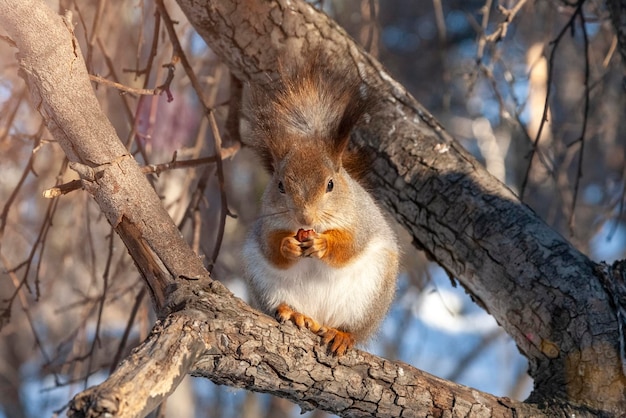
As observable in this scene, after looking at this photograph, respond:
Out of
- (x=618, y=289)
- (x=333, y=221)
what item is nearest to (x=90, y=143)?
(x=333, y=221)

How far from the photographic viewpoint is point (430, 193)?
1.93m

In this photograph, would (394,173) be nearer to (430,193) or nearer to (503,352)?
(430,193)

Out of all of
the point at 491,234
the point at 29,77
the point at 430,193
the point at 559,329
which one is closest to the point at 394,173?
the point at 430,193

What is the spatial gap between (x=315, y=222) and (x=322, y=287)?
16 centimetres

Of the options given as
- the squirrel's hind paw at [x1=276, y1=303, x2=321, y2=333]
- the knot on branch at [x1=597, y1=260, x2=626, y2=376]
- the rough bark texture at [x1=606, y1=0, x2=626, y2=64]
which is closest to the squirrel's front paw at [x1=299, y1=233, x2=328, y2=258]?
the squirrel's hind paw at [x1=276, y1=303, x2=321, y2=333]

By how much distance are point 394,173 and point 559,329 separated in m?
0.57

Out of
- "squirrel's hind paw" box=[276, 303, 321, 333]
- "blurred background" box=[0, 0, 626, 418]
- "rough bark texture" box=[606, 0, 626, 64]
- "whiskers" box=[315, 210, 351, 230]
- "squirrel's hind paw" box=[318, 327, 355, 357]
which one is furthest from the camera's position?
"blurred background" box=[0, 0, 626, 418]

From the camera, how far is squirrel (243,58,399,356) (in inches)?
65.8

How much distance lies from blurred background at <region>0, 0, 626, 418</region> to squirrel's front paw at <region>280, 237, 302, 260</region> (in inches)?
18.4

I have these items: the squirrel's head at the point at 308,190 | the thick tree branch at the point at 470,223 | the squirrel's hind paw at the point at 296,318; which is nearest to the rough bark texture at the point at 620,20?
the thick tree branch at the point at 470,223

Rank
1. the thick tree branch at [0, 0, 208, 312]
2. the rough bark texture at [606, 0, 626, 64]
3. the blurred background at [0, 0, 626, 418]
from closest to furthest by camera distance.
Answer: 1. the thick tree branch at [0, 0, 208, 312]
2. the rough bark texture at [606, 0, 626, 64]
3. the blurred background at [0, 0, 626, 418]

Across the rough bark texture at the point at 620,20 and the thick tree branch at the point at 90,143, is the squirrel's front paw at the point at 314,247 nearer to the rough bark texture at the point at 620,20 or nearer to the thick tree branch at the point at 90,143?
the thick tree branch at the point at 90,143

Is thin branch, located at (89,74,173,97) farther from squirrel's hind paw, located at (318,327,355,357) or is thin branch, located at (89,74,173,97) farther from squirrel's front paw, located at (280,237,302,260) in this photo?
squirrel's hind paw, located at (318,327,355,357)

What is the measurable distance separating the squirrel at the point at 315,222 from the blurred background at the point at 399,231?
1.04 feet
